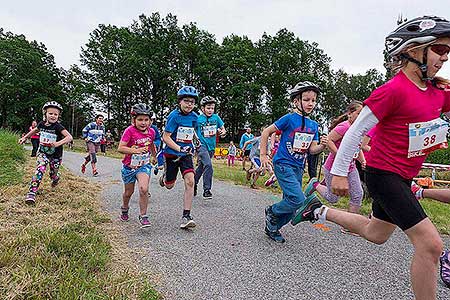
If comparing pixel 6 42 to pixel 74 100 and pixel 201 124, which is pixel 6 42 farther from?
pixel 201 124

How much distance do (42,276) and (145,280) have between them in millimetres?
758

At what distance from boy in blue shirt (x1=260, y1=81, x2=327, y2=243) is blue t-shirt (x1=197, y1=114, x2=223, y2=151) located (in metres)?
3.54

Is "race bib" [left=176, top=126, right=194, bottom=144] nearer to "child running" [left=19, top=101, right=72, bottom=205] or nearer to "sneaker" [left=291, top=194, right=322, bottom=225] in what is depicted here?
"sneaker" [left=291, top=194, right=322, bottom=225]

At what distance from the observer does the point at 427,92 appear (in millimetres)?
2418

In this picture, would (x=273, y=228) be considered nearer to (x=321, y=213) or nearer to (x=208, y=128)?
(x=321, y=213)

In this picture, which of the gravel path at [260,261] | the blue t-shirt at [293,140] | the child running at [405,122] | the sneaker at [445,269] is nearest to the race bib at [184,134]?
the gravel path at [260,261]

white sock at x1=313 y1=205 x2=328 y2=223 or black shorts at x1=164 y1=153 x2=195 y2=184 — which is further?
black shorts at x1=164 y1=153 x2=195 y2=184

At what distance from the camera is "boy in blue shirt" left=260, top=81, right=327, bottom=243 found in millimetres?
4145

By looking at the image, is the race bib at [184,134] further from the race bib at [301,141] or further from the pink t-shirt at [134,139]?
the race bib at [301,141]

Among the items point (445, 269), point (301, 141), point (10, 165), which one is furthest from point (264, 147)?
point (10, 165)

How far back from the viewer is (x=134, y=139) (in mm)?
4953

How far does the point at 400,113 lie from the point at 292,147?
1.93m

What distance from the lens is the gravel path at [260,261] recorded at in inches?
110

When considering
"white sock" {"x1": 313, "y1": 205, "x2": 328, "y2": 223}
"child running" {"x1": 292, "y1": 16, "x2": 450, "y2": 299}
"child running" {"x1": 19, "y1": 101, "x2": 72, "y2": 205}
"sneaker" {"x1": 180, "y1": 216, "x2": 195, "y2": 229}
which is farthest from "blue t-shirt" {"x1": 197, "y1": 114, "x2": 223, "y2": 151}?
"child running" {"x1": 292, "y1": 16, "x2": 450, "y2": 299}
